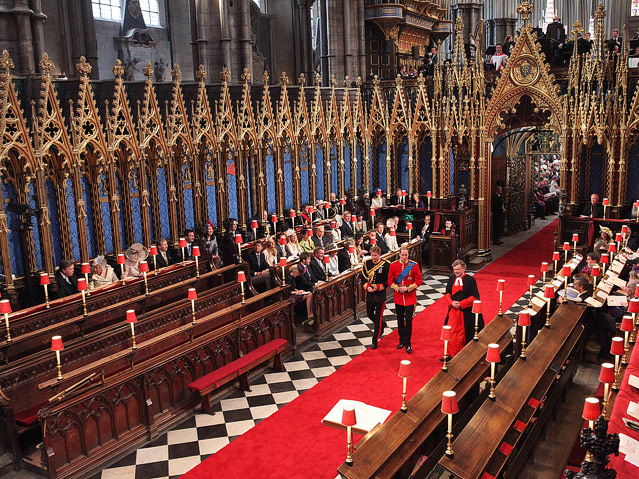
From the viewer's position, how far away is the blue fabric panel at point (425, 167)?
19.1 meters

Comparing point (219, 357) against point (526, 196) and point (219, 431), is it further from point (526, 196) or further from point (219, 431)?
point (526, 196)

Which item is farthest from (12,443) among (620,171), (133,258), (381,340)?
(620,171)

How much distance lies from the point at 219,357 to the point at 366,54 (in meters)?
15.1

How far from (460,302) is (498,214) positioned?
1038 centimetres

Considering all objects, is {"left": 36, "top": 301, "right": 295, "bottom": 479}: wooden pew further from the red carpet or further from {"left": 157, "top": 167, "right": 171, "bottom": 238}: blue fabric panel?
{"left": 157, "top": 167, "right": 171, "bottom": 238}: blue fabric panel

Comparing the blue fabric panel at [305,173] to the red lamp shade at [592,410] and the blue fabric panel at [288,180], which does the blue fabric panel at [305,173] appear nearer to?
the blue fabric panel at [288,180]

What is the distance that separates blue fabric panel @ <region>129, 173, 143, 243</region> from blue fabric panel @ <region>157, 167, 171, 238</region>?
0.57m

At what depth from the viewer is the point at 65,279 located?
11219mm

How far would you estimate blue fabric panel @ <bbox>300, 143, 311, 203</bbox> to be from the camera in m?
17.3

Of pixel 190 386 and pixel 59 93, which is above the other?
pixel 59 93

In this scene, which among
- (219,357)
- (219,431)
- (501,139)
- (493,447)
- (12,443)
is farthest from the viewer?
(501,139)

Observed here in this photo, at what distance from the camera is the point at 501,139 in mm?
19438

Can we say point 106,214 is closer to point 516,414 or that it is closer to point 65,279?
point 65,279

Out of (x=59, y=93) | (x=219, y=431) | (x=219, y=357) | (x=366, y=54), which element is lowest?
(x=219, y=431)
